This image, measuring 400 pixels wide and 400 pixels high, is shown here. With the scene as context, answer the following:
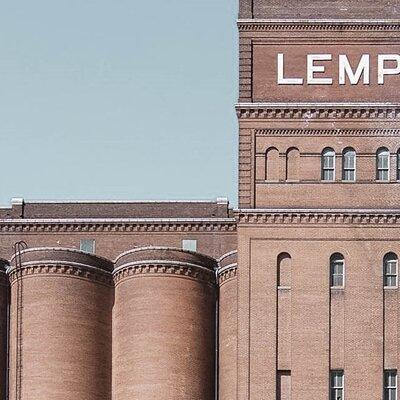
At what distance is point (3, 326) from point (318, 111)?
2177cm

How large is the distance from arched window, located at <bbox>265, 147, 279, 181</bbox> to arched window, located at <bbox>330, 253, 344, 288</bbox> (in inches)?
211

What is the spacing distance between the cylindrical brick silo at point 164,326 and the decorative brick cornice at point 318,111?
924 cm

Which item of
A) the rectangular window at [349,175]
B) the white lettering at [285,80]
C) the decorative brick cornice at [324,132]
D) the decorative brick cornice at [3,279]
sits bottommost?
the decorative brick cornice at [3,279]

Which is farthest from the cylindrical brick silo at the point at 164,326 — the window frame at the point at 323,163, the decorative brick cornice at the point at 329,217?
the window frame at the point at 323,163

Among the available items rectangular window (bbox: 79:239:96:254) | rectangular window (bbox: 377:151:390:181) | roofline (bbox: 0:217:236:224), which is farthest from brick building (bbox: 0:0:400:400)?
roofline (bbox: 0:217:236:224)

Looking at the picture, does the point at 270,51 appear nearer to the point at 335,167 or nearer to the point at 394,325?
the point at 335,167

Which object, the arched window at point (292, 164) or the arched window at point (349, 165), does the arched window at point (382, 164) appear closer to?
the arched window at point (349, 165)

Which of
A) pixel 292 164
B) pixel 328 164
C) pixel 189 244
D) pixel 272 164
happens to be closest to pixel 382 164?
pixel 328 164

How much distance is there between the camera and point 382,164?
4412 inches

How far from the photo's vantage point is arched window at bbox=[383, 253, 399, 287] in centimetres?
11038

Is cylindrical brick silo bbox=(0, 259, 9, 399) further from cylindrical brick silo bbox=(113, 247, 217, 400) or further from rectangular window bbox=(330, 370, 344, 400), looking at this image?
rectangular window bbox=(330, 370, 344, 400)

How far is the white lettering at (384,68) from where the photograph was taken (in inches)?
4439

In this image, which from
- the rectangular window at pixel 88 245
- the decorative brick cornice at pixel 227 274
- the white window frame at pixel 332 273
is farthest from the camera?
the rectangular window at pixel 88 245

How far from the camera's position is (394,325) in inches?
4313
